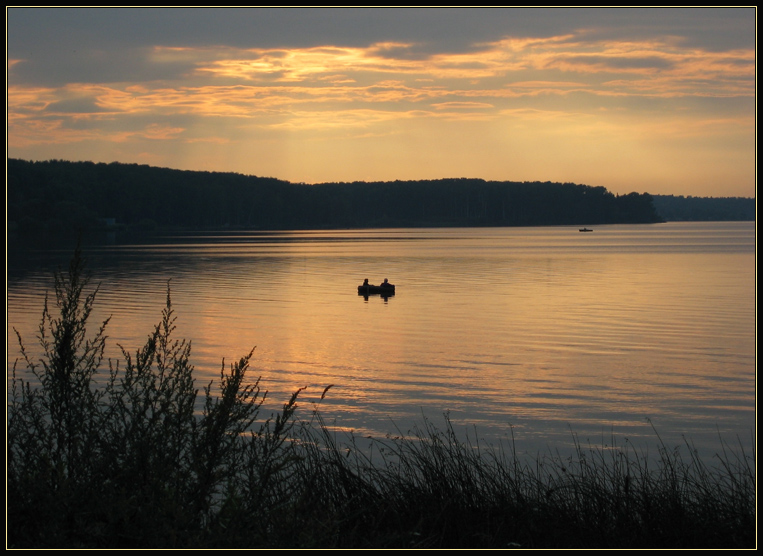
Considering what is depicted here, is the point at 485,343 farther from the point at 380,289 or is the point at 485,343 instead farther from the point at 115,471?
the point at 115,471

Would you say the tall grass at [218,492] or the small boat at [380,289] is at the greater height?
the tall grass at [218,492]

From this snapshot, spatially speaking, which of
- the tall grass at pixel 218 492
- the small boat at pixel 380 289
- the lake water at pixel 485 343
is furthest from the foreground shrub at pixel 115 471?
the small boat at pixel 380 289

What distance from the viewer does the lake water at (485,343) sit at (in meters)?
13.2

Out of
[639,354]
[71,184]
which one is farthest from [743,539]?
[71,184]

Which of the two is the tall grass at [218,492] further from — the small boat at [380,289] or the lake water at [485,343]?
the small boat at [380,289]

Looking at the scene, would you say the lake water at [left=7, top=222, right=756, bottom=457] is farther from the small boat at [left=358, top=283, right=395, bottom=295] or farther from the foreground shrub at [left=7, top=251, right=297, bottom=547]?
the foreground shrub at [left=7, top=251, right=297, bottom=547]

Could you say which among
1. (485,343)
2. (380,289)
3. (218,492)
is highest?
(218,492)

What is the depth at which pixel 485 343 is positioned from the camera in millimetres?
21547

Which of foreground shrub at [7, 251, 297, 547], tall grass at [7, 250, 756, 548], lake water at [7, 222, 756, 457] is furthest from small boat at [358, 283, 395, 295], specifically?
foreground shrub at [7, 251, 297, 547]

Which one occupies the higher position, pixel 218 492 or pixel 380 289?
pixel 218 492

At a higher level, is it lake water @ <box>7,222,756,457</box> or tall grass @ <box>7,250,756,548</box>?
tall grass @ <box>7,250,756,548</box>

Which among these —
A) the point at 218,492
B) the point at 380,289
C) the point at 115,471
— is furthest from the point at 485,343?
the point at 115,471

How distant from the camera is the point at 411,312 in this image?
29.3m

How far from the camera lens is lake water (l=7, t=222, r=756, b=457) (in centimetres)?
1320
